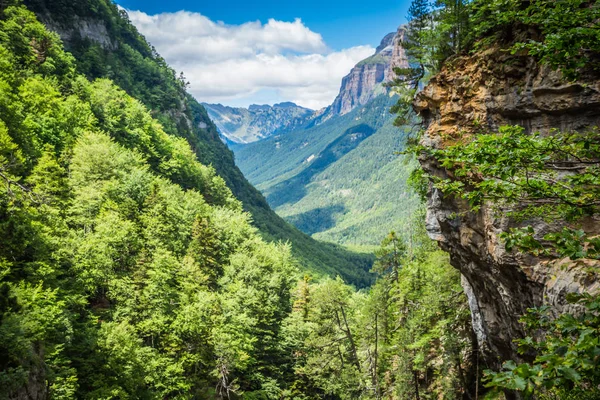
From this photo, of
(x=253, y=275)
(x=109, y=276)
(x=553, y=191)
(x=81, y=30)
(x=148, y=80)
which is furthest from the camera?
(x=148, y=80)

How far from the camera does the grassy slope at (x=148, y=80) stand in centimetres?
8769

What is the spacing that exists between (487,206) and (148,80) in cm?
12039

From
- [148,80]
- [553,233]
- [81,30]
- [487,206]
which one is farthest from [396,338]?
[148,80]

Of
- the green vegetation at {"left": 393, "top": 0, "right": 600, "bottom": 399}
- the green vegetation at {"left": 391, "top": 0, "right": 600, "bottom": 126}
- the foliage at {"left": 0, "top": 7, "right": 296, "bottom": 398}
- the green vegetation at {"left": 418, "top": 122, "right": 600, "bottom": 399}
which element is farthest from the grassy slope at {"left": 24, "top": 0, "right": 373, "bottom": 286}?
the green vegetation at {"left": 418, "top": 122, "right": 600, "bottom": 399}

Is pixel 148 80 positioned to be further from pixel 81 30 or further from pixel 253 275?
pixel 253 275

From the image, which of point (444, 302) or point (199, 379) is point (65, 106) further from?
point (444, 302)

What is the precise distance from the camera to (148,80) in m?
115

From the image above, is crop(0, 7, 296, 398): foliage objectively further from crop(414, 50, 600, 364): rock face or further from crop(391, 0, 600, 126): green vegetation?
crop(414, 50, 600, 364): rock face

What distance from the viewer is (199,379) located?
1184 inches

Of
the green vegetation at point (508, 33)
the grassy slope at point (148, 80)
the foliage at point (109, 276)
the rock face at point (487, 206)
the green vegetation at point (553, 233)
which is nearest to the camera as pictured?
the green vegetation at point (553, 233)

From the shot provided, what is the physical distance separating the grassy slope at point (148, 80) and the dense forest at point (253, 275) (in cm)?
3215

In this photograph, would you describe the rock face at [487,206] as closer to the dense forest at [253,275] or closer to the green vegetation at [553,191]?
the dense forest at [253,275]

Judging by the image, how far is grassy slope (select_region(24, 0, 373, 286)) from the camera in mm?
87688

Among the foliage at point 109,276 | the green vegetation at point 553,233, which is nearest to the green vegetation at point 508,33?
the green vegetation at point 553,233
